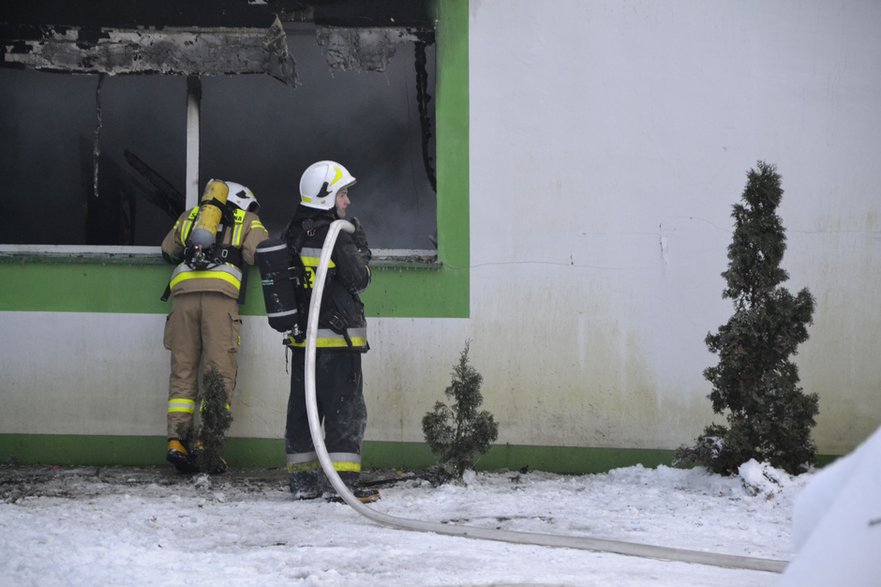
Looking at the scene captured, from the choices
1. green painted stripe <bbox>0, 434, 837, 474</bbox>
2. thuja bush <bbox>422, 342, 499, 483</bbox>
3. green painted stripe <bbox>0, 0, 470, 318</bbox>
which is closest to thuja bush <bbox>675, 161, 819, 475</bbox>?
green painted stripe <bbox>0, 434, 837, 474</bbox>

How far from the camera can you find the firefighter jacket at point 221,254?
320 inches

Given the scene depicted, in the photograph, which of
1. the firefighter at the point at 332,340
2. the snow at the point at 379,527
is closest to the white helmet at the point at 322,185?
the firefighter at the point at 332,340

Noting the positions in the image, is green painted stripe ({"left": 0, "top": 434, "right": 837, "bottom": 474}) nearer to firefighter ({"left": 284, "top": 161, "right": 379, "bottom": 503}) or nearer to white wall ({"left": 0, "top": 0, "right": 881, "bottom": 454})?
white wall ({"left": 0, "top": 0, "right": 881, "bottom": 454})

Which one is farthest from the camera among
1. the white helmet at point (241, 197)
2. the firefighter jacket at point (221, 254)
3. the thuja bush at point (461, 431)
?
the white helmet at point (241, 197)

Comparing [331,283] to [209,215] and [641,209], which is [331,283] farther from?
[641,209]

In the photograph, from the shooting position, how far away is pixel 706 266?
809 cm

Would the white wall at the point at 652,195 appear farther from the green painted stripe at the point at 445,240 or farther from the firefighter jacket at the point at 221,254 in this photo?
the firefighter jacket at the point at 221,254

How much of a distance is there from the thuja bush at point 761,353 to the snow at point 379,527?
0.20 m

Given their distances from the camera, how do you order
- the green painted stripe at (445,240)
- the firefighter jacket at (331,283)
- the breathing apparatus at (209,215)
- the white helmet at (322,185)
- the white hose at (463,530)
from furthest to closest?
the green painted stripe at (445,240) < the breathing apparatus at (209,215) < the white helmet at (322,185) < the firefighter jacket at (331,283) < the white hose at (463,530)

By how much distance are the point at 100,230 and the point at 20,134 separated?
0.98m

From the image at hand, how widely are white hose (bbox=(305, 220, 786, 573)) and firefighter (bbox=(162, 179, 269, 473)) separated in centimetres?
138

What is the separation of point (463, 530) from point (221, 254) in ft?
10.2

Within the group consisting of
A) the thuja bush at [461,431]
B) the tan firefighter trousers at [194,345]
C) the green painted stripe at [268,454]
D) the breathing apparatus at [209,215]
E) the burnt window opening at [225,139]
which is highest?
the burnt window opening at [225,139]

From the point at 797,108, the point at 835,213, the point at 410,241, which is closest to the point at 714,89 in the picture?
the point at 797,108
